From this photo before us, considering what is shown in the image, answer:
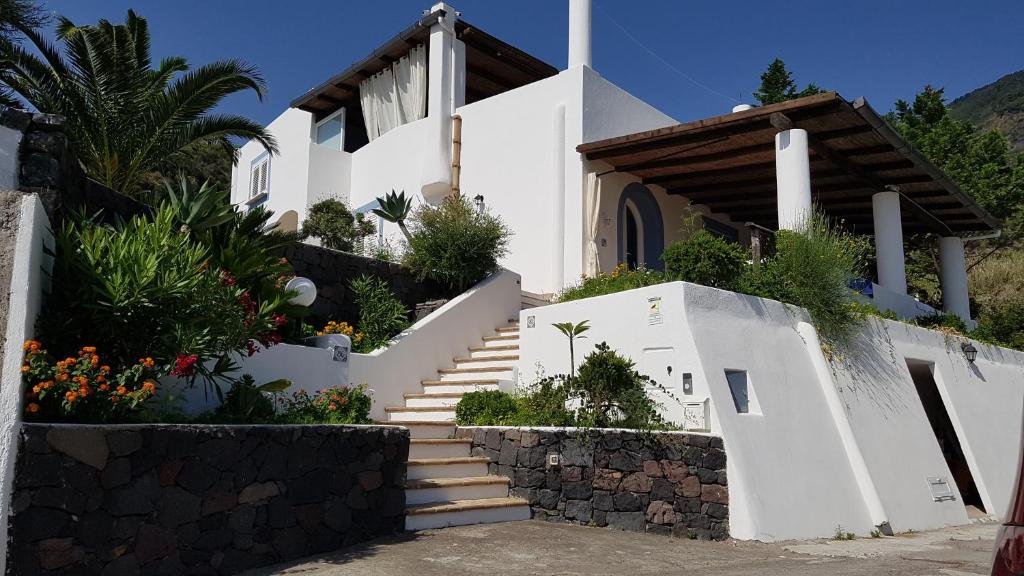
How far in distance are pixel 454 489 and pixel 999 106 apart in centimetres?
7607

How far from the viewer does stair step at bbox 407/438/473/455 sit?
336 inches

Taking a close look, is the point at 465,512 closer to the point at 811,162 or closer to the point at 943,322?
the point at 811,162

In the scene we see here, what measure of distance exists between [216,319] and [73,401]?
157cm

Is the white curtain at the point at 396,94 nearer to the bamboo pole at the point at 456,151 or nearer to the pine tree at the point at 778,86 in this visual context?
the bamboo pole at the point at 456,151

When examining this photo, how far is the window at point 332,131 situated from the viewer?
70.3 ft

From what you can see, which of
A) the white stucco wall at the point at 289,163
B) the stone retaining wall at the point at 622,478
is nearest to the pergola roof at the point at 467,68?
the white stucco wall at the point at 289,163

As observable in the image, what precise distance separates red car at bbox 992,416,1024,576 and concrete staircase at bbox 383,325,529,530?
589cm

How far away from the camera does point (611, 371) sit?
8398 mm

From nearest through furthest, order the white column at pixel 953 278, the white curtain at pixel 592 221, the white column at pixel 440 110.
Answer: the white curtain at pixel 592 221
the white column at pixel 440 110
the white column at pixel 953 278

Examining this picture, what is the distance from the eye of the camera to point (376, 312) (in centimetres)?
1151

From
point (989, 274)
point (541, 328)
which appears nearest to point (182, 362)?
point (541, 328)

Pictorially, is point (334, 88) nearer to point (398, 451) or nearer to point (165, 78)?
point (165, 78)

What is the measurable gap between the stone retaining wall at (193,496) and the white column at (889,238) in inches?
467

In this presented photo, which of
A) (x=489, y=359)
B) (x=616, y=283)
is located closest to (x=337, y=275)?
(x=489, y=359)
